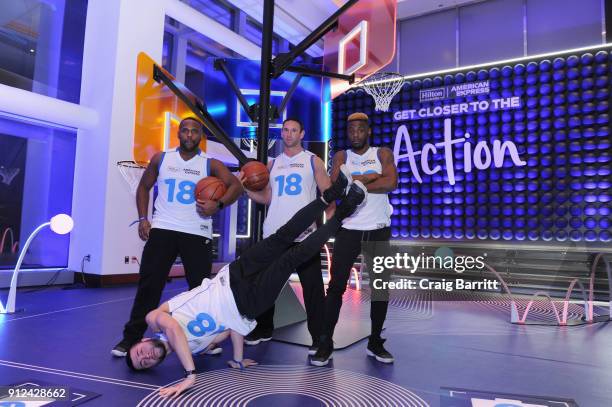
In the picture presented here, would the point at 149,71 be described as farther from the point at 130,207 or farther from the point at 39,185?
the point at 39,185

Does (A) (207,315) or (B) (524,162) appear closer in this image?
(A) (207,315)

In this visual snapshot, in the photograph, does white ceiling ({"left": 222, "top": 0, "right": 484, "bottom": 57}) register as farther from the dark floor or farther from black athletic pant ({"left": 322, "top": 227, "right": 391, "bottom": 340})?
black athletic pant ({"left": 322, "top": 227, "right": 391, "bottom": 340})

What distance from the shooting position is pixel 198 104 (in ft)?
13.9

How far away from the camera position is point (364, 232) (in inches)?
106

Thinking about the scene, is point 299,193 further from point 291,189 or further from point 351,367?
point 351,367

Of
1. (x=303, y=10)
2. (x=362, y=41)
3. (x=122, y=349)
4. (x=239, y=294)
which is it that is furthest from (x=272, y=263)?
(x=303, y=10)

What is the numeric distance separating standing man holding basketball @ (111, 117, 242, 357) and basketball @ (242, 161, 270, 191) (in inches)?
3.0

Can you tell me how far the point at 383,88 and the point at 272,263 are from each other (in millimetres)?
6086

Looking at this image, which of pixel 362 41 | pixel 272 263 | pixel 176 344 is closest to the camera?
pixel 176 344

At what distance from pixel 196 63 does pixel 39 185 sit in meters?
3.39

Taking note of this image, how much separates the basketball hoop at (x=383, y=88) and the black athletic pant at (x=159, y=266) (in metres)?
5.50

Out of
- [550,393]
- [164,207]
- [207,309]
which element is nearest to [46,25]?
[164,207]

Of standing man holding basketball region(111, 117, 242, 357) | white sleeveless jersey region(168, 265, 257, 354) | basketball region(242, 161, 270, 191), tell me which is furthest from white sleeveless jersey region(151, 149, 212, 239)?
white sleeveless jersey region(168, 265, 257, 354)

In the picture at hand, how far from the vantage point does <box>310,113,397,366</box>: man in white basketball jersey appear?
8.69ft
